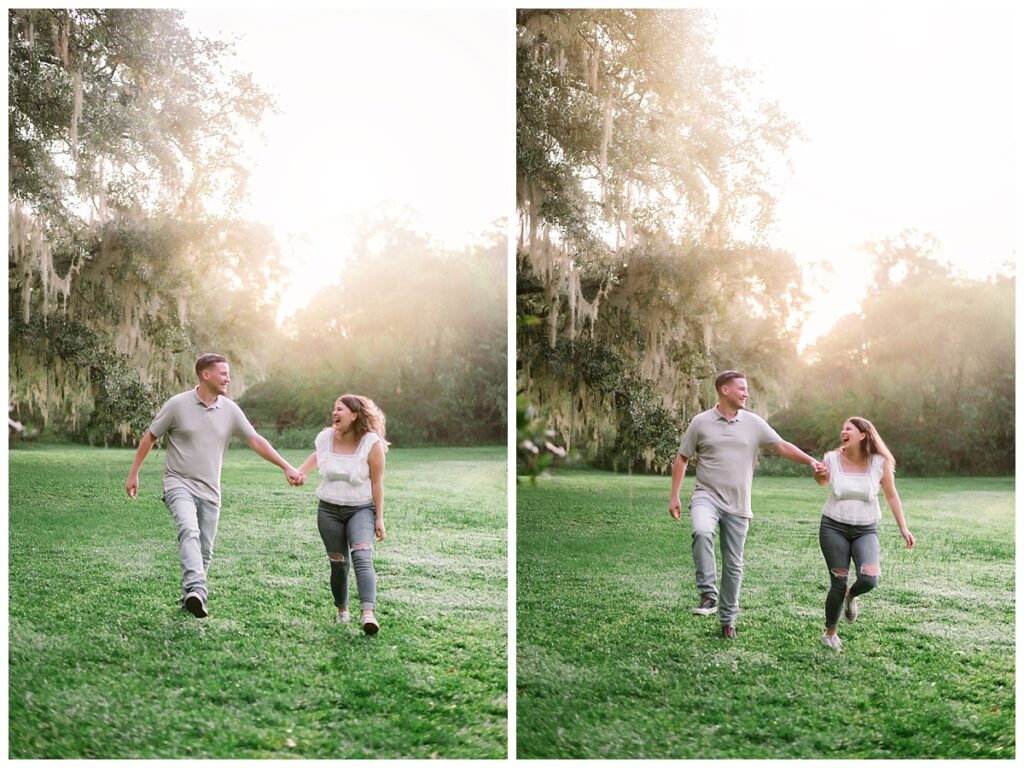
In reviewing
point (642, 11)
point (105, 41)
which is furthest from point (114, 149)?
point (642, 11)

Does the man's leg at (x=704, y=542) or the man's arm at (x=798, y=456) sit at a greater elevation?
the man's arm at (x=798, y=456)

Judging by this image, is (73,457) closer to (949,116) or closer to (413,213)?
(413,213)

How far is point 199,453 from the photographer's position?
3.66 metres

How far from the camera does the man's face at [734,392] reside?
3693 mm

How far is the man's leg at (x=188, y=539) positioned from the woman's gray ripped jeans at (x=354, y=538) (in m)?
0.50

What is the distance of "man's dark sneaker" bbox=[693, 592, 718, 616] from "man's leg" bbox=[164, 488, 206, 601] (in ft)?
6.86

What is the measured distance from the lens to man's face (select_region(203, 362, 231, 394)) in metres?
3.67

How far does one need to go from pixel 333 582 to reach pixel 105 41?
2657 mm

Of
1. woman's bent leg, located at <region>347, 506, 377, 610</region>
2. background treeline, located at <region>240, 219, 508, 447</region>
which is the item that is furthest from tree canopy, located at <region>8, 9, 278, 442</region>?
woman's bent leg, located at <region>347, 506, 377, 610</region>

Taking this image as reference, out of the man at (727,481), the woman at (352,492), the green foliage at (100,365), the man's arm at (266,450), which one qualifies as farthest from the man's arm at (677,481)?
the green foliage at (100,365)

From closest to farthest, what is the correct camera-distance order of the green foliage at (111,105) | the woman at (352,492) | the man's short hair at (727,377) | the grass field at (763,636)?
the grass field at (763,636) < the woman at (352,492) < the man's short hair at (727,377) < the green foliage at (111,105)

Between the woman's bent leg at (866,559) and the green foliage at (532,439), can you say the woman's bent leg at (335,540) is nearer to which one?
the green foliage at (532,439)

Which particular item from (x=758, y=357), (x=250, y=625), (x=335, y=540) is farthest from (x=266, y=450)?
(x=758, y=357)

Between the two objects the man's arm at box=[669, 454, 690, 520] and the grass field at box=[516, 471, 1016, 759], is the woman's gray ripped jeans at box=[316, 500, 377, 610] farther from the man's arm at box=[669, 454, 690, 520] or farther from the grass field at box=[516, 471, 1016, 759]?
the man's arm at box=[669, 454, 690, 520]
